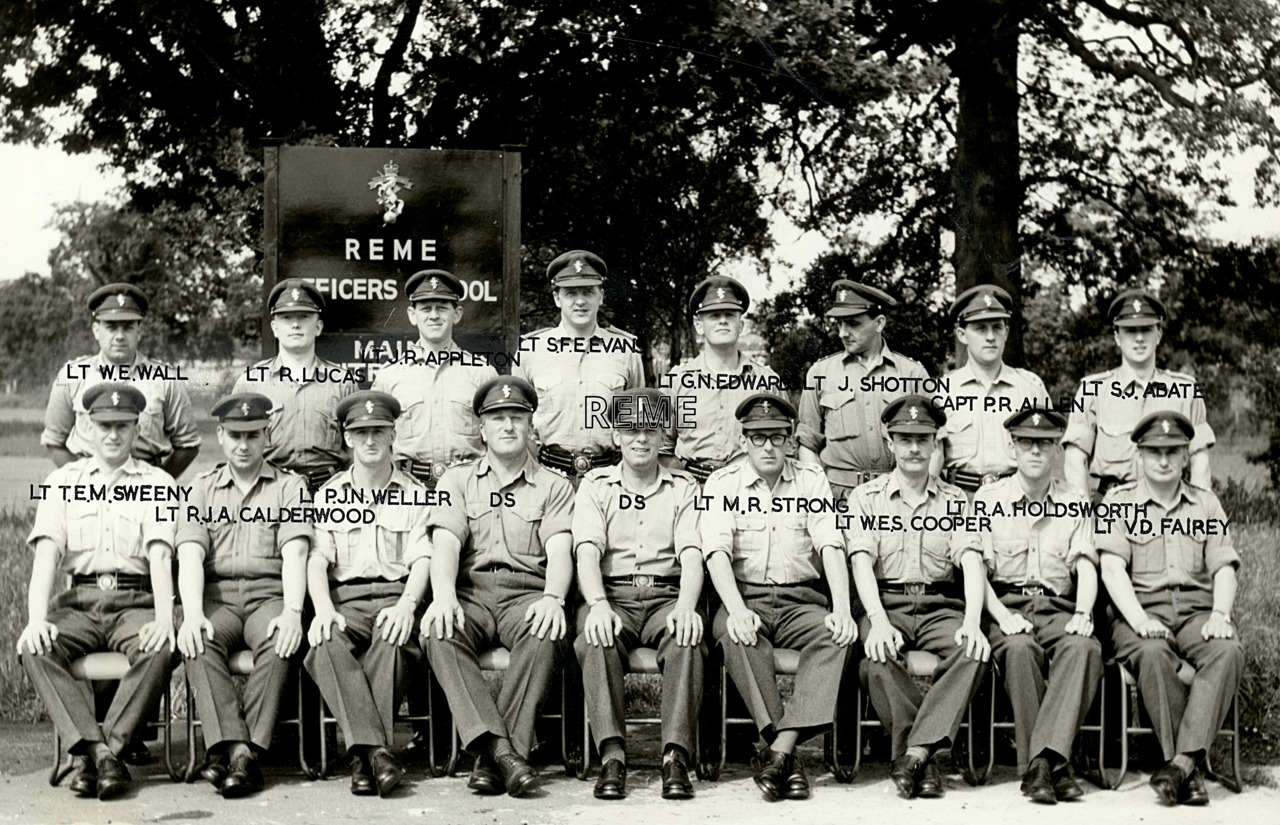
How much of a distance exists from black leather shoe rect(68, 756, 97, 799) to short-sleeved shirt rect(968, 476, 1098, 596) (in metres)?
3.22

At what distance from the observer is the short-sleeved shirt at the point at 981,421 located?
205 inches

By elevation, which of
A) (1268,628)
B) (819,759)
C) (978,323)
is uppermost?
(978,323)

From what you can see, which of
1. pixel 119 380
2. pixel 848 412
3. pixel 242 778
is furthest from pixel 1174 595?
pixel 119 380

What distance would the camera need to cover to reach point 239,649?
15.5ft

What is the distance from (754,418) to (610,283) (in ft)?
6.98

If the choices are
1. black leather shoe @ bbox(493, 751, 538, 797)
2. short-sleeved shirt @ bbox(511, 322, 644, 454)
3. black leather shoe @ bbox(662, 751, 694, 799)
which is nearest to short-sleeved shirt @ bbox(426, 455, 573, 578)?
short-sleeved shirt @ bbox(511, 322, 644, 454)

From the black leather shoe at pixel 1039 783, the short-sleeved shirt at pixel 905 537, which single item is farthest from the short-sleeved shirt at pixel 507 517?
the black leather shoe at pixel 1039 783

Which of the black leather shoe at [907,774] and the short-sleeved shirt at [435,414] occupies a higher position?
the short-sleeved shirt at [435,414]

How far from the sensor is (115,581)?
4.78 meters

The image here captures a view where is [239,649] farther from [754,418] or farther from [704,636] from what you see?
[754,418]

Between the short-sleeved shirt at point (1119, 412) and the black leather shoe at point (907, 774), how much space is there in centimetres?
156

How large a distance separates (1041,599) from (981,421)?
777 millimetres

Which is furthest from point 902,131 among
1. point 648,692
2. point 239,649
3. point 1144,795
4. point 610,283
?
point 239,649

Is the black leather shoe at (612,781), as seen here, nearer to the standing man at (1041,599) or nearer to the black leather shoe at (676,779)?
the black leather shoe at (676,779)
